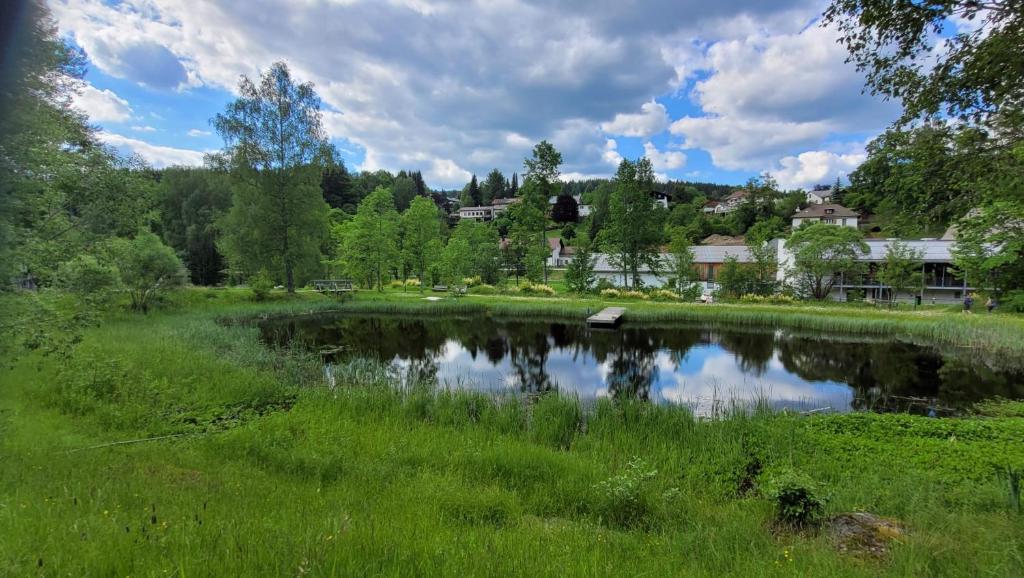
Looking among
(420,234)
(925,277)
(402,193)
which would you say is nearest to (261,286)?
(420,234)

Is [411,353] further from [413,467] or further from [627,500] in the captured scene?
[627,500]

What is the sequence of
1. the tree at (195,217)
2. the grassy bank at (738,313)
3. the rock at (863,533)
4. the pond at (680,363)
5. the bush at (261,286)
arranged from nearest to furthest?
the rock at (863,533) → the pond at (680,363) → the grassy bank at (738,313) → the bush at (261,286) → the tree at (195,217)

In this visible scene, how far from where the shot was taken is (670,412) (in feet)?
24.6

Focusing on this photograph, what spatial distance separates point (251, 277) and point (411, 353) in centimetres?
1768

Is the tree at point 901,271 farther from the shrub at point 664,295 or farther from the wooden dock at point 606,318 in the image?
the wooden dock at point 606,318

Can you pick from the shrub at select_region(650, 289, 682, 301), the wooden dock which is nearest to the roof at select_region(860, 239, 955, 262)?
the shrub at select_region(650, 289, 682, 301)

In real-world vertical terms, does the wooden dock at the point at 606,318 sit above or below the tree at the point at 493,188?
below

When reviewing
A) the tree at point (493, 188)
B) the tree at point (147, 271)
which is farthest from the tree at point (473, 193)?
the tree at point (147, 271)

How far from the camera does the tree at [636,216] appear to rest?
1251 inches

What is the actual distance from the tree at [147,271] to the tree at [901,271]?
39355mm

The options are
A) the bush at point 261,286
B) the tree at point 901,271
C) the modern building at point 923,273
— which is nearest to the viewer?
the bush at point 261,286

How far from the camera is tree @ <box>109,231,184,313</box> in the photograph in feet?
60.2

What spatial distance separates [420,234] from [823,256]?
29238 mm

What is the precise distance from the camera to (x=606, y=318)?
21234 millimetres
